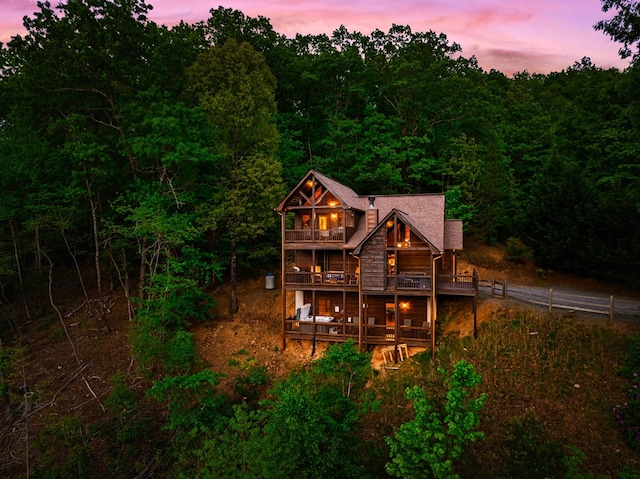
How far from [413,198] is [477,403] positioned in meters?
16.3

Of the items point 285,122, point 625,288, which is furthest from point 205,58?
point 625,288

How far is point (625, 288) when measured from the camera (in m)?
24.1

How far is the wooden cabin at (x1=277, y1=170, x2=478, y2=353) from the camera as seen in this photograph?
2095 centimetres

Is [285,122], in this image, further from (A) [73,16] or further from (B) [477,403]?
(B) [477,403]

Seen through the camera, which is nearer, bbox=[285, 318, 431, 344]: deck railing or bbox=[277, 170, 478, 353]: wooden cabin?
bbox=[277, 170, 478, 353]: wooden cabin

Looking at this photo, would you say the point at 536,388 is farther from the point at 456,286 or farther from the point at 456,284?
the point at 456,284

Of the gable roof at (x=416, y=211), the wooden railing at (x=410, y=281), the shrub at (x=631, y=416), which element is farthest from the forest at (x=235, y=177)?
the shrub at (x=631, y=416)

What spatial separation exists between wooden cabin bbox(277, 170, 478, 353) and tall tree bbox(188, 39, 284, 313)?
10.8 feet

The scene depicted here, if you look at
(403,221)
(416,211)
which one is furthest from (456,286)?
(416,211)

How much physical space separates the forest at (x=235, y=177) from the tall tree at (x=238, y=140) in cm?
15

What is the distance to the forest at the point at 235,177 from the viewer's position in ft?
53.7

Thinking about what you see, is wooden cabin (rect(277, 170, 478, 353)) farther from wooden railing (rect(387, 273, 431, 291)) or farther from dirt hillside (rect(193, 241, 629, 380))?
dirt hillside (rect(193, 241, 629, 380))

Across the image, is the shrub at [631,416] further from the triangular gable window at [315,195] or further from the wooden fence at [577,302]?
the triangular gable window at [315,195]

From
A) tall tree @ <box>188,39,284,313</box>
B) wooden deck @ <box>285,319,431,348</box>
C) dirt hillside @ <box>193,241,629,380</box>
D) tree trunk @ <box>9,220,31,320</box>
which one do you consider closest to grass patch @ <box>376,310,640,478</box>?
wooden deck @ <box>285,319,431,348</box>
